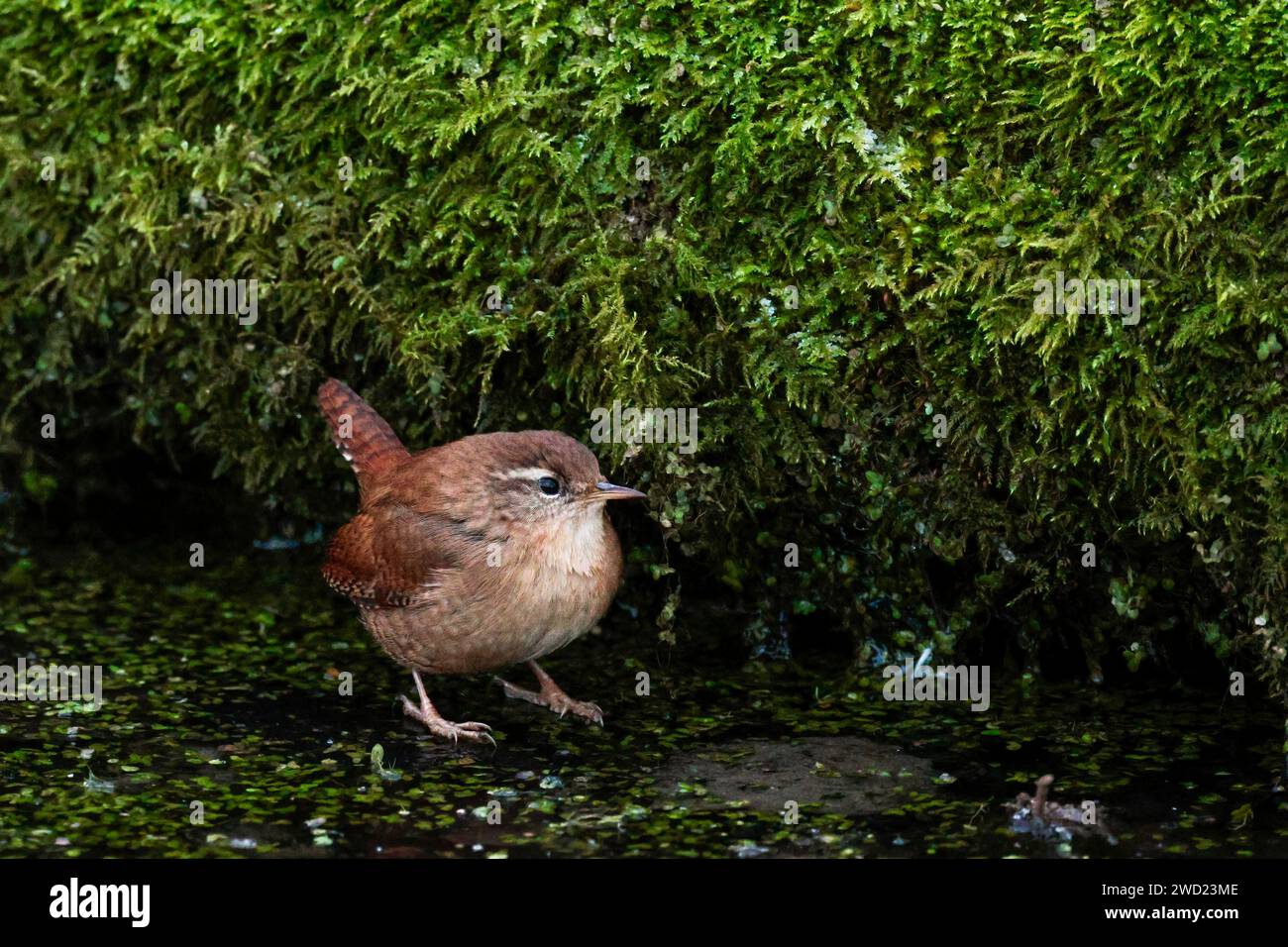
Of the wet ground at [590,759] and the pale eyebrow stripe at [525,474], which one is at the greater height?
the pale eyebrow stripe at [525,474]

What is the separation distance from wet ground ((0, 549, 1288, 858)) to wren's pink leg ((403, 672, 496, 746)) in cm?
6

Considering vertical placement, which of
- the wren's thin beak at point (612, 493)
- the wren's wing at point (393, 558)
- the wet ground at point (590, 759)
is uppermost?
the wren's thin beak at point (612, 493)

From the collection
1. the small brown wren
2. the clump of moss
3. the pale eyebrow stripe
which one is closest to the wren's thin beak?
the small brown wren

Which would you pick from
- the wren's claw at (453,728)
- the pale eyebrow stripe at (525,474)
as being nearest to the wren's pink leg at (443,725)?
the wren's claw at (453,728)

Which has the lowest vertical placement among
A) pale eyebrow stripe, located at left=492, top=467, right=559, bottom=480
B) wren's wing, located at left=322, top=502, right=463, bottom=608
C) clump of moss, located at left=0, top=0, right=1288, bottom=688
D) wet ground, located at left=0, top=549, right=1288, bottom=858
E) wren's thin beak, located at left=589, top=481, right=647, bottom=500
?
wet ground, located at left=0, top=549, right=1288, bottom=858

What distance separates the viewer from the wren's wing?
16.8 feet

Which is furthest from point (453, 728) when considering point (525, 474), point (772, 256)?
point (772, 256)

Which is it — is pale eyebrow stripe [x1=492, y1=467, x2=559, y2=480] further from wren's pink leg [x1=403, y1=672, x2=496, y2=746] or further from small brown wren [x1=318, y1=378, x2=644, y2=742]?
wren's pink leg [x1=403, y1=672, x2=496, y2=746]

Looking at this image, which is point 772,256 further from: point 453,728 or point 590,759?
point 453,728

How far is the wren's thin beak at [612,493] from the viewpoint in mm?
4996

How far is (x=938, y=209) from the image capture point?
4.86 m

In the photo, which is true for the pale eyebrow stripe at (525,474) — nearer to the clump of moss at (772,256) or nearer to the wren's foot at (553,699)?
the clump of moss at (772,256)

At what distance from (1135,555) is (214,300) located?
3600mm

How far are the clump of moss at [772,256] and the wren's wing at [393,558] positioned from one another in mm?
612
